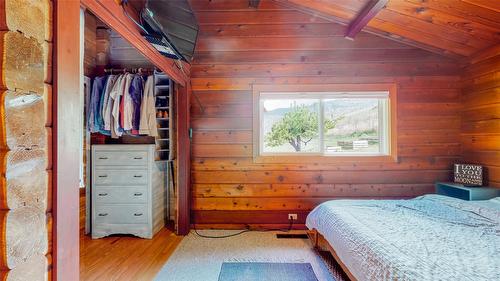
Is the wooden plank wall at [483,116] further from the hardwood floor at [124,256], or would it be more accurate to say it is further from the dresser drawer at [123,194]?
the dresser drawer at [123,194]

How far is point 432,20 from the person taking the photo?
2.56 m

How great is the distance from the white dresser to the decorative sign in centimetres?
356

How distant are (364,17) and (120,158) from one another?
3.11 m

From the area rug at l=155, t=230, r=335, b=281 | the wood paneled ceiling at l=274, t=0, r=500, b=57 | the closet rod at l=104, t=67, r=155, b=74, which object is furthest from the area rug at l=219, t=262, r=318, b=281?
the wood paneled ceiling at l=274, t=0, r=500, b=57

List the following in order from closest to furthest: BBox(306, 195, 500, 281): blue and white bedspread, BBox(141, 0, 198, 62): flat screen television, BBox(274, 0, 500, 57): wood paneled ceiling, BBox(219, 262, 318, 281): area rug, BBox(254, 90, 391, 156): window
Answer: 1. BBox(306, 195, 500, 281): blue and white bedspread
2. BBox(141, 0, 198, 62): flat screen television
3. BBox(219, 262, 318, 281): area rug
4. BBox(274, 0, 500, 57): wood paneled ceiling
5. BBox(254, 90, 391, 156): window

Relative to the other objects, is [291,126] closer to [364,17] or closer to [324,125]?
[324,125]

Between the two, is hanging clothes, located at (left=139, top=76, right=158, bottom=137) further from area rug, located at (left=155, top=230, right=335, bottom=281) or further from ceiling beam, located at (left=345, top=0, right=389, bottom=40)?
ceiling beam, located at (left=345, top=0, right=389, bottom=40)

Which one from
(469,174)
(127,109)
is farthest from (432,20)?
(127,109)

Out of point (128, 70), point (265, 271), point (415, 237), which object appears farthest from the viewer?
point (128, 70)

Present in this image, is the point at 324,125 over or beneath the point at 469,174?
over

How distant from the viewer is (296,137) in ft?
10.8

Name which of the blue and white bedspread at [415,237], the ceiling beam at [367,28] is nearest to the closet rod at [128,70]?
the ceiling beam at [367,28]

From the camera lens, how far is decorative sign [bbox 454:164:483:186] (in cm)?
271

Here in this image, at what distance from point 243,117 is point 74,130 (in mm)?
2278
